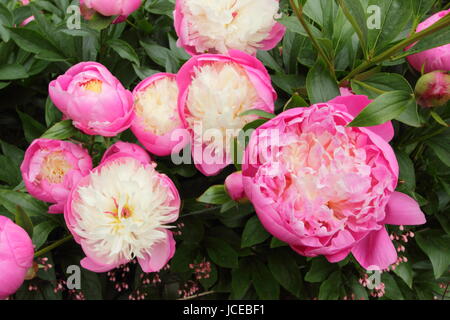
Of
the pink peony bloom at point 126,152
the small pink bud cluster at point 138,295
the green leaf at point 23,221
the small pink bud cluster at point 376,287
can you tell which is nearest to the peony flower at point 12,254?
the green leaf at point 23,221

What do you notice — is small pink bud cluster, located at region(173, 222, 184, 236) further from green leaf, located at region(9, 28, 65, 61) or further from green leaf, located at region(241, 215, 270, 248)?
green leaf, located at region(9, 28, 65, 61)

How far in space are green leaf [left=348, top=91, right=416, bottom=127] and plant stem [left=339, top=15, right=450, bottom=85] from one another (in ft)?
0.18

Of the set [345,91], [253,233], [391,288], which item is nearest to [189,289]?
[253,233]

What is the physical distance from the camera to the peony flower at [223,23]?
0.49m

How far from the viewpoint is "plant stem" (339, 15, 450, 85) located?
425mm

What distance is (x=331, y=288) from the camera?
667mm

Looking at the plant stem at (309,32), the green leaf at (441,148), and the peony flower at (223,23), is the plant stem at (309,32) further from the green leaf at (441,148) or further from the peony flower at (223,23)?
the green leaf at (441,148)

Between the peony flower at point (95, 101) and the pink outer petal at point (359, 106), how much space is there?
22 cm

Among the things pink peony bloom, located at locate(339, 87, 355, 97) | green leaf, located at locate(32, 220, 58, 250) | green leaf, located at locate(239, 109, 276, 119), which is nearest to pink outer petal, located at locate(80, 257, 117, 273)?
green leaf, located at locate(32, 220, 58, 250)

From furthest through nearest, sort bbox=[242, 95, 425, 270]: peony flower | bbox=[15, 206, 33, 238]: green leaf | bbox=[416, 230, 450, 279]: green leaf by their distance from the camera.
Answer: bbox=[416, 230, 450, 279]: green leaf, bbox=[15, 206, 33, 238]: green leaf, bbox=[242, 95, 425, 270]: peony flower

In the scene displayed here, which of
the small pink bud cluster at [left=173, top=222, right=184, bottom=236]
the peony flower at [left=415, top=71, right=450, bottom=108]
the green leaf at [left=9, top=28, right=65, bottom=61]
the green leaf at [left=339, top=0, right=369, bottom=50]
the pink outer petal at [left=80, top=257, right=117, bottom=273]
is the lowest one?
the small pink bud cluster at [left=173, top=222, right=184, bottom=236]

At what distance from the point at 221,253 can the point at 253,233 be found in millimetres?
84

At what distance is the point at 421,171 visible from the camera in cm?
64
